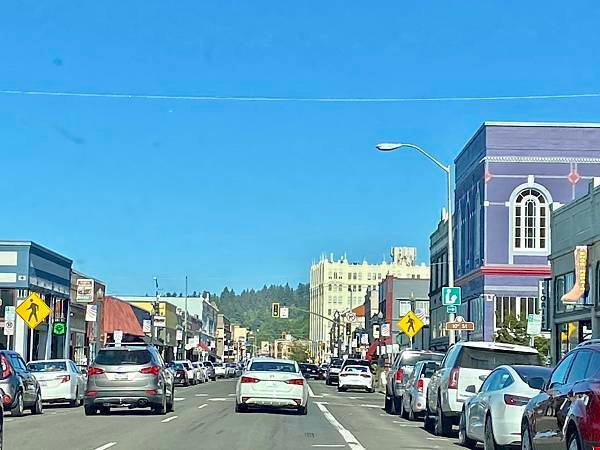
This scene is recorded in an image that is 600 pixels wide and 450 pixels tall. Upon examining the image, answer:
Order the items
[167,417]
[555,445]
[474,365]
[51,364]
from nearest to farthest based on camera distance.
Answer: [555,445] → [474,365] → [167,417] → [51,364]

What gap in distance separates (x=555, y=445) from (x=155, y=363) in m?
16.5

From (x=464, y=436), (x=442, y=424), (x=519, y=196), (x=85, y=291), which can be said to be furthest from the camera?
(x=85, y=291)

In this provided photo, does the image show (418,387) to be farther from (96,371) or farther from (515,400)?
(515,400)

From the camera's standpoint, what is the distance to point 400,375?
108 feet

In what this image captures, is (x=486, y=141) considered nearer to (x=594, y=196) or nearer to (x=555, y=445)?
(x=594, y=196)

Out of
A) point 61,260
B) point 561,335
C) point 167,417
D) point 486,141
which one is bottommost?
point 167,417

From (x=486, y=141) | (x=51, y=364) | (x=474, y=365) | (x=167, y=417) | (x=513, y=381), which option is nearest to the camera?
(x=513, y=381)

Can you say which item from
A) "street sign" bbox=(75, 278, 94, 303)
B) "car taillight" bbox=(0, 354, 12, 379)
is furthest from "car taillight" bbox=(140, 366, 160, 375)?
"street sign" bbox=(75, 278, 94, 303)

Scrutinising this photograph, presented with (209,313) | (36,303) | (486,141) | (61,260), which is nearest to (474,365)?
(36,303)

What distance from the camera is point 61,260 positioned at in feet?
211

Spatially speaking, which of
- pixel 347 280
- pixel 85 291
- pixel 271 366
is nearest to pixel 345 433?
pixel 271 366

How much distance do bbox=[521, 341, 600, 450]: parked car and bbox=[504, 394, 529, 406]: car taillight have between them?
2.04 m

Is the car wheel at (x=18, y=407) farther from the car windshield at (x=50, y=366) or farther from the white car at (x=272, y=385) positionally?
the white car at (x=272, y=385)

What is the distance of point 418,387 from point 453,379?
6.17 meters
